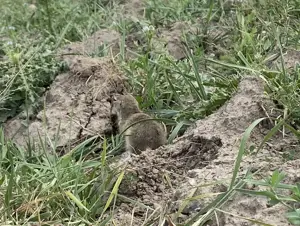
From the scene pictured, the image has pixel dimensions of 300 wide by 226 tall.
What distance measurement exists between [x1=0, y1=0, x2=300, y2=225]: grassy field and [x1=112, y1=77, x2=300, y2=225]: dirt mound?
141 mm

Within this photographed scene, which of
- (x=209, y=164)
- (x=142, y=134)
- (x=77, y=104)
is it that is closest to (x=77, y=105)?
(x=77, y=104)

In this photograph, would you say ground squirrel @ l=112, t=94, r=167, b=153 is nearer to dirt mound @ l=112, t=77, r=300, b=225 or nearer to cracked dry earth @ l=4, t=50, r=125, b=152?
dirt mound @ l=112, t=77, r=300, b=225

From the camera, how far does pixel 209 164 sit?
384cm

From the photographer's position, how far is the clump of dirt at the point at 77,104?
4.91 meters

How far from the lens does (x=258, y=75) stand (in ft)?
14.9

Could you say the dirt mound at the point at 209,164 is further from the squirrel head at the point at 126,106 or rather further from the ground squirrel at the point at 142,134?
the squirrel head at the point at 126,106

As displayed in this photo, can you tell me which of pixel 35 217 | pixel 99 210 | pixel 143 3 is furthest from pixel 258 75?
pixel 143 3

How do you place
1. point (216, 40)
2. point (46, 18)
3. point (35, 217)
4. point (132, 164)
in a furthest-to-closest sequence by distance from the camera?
point (46, 18)
point (216, 40)
point (132, 164)
point (35, 217)

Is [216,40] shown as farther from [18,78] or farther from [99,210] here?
[99,210]

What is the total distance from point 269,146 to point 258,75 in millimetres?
801

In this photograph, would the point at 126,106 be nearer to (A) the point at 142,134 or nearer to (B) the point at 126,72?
(A) the point at 142,134

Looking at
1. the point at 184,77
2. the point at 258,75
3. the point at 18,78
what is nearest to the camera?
the point at 258,75

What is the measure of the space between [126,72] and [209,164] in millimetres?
1805

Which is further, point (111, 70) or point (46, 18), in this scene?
point (46, 18)
